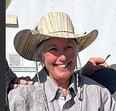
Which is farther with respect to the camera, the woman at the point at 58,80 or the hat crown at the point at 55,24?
the hat crown at the point at 55,24

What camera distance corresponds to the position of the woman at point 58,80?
1.61m

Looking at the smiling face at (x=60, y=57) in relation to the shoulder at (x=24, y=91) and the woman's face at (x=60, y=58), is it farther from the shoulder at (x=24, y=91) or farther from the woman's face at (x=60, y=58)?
the shoulder at (x=24, y=91)

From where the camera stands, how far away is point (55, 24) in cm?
177

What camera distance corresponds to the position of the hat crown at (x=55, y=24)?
→ 175 centimetres

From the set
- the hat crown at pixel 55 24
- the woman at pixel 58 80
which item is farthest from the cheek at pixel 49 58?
the hat crown at pixel 55 24

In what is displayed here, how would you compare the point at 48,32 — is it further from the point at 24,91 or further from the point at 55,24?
the point at 24,91

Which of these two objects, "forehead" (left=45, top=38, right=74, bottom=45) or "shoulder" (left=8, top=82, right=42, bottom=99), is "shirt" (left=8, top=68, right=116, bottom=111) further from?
"forehead" (left=45, top=38, right=74, bottom=45)

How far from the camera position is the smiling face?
5.45 feet

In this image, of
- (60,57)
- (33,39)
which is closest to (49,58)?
(60,57)

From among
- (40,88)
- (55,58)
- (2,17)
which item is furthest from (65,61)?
(2,17)

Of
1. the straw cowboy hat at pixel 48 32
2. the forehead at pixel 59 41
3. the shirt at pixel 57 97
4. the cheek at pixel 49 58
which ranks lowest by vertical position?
the shirt at pixel 57 97

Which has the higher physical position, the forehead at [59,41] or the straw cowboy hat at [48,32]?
the straw cowboy hat at [48,32]

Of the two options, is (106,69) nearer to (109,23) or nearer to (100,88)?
(100,88)

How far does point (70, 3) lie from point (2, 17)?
7.24 feet
